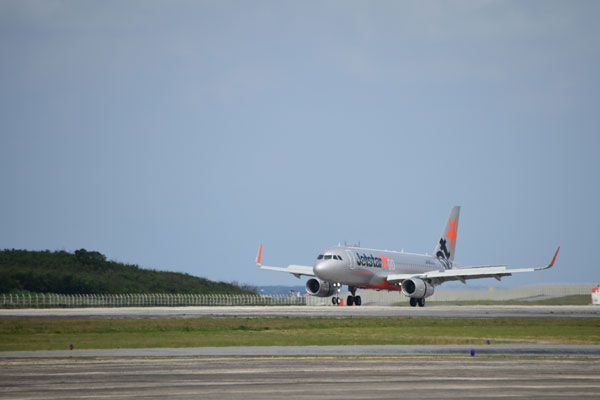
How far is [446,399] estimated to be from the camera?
48.4ft

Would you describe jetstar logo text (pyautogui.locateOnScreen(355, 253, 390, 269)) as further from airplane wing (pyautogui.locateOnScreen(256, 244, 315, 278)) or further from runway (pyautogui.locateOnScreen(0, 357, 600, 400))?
runway (pyautogui.locateOnScreen(0, 357, 600, 400))

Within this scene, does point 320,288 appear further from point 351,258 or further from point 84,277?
point 84,277

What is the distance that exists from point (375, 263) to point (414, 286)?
12.6ft

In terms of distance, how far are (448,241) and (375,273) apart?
20030 mm

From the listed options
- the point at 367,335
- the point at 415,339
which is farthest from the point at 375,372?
the point at 367,335

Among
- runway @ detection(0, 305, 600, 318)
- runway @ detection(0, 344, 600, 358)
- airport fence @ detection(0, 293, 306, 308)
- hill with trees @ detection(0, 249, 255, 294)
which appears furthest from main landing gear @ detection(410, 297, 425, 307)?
runway @ detection(0, 344, 600, 358)

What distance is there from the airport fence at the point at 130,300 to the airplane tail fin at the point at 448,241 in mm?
14706

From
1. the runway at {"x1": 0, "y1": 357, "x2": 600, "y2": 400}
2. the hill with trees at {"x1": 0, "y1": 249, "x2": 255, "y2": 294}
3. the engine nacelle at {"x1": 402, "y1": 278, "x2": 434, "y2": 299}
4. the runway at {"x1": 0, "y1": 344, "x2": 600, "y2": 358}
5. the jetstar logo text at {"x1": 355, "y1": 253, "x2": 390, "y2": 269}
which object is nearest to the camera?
the runway at {"x1": 0, "y1": 357, "x2": 600, "y2": 400}

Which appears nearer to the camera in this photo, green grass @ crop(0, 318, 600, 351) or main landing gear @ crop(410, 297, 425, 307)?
green grass @ crop(0, 318, 600, 351)

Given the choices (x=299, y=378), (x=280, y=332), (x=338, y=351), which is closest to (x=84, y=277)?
(x=280, y=332)

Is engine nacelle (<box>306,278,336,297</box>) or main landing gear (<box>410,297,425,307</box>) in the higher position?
engine nacelle (<box>306,278,336,297</box>)

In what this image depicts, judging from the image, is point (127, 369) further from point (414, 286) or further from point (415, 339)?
point (414, 286)

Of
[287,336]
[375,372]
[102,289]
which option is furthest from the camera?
[102,289]

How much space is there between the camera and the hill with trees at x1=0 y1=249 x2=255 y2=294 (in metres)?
89.0
